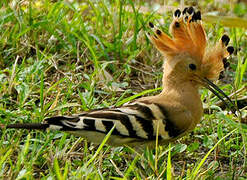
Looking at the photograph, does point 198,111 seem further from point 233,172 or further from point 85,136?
point 85,136

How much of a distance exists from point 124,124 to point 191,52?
0.71m

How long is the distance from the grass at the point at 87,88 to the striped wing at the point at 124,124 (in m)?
0.10

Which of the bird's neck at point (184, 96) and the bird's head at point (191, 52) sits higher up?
the bird's head at point (191, 52)

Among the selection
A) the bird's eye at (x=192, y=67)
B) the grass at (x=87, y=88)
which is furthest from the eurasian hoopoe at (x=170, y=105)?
the grass at (x=87, y=88)

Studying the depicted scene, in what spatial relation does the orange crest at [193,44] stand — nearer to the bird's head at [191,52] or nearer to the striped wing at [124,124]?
the bird's head at [191,52]

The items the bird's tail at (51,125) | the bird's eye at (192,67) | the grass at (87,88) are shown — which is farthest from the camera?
the bird's eye at (192,67)

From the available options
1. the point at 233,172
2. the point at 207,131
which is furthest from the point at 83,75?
the point at 233,172

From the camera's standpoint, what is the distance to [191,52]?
10.8ft

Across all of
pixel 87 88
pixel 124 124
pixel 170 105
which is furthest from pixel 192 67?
pixel 87 88

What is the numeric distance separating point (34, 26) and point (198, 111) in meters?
1.50

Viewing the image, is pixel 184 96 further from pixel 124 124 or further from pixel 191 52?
pixel 124 124

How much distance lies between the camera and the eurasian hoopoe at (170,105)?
283 cm

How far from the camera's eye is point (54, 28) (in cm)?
411

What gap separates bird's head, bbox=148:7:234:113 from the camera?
3.27 metres
